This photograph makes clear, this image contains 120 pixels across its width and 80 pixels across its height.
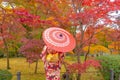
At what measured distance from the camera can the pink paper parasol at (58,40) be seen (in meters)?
5.91

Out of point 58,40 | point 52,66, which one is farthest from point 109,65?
point 58,40

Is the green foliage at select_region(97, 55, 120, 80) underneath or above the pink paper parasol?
underneath

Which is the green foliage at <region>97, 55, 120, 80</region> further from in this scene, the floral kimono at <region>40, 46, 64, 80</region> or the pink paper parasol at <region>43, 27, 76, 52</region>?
the floral kimono at <region>40, 46, 64, 80</region>

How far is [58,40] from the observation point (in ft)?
20.0

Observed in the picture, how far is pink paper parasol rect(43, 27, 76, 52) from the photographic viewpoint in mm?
5915

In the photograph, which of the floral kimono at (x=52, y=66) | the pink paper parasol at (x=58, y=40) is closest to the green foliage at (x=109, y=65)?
the pink paper parasol at (x=58, y=40)

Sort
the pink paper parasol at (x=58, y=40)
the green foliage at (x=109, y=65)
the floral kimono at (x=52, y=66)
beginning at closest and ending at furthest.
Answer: the pink paper parasol at (x=58, y=40) < the floral kimono at (x=52, y=66) < the green foliage at (x=109, y=65)

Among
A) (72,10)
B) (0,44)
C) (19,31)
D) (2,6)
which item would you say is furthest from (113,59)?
(0,44)

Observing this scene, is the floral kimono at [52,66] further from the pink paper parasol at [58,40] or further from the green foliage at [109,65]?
the green foliage at [109,65]

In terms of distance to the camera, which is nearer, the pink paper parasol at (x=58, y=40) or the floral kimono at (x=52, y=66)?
the pink paper parasol at (x=58, y=40)

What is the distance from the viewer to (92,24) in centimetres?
941

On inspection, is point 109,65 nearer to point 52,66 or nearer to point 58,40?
point 52,66

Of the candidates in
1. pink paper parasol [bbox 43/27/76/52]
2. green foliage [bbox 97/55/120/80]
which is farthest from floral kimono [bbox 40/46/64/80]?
green foliage [bbox 97/55/120/80]

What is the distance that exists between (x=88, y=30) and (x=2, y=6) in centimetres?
668
